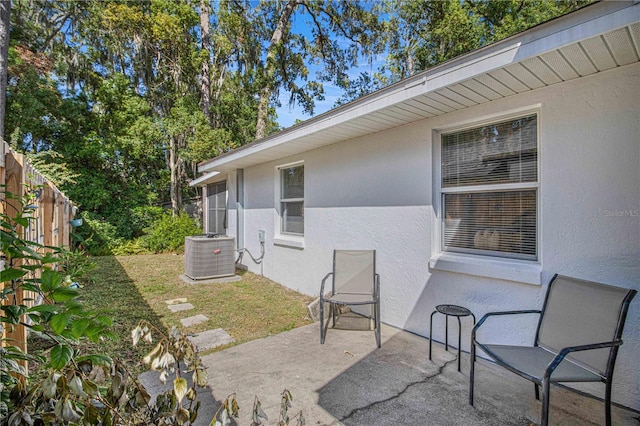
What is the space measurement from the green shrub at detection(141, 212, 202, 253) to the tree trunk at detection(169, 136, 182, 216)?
4.67 ft

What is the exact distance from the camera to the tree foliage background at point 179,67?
11.0 metres

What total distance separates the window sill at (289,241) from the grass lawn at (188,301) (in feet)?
2.75

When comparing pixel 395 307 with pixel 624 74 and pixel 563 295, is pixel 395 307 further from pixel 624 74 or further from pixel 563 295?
pixel 624 74

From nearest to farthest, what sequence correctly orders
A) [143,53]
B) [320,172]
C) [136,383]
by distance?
[136,383], [320,172], [143,53]

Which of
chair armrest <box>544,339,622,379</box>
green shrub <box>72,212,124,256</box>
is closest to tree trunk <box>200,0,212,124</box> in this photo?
green shrub <box>72,212,124,256</box>

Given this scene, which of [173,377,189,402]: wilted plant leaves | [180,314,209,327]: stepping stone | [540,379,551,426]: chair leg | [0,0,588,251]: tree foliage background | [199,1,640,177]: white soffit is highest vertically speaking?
[0,0,588,251]: tree foliage background

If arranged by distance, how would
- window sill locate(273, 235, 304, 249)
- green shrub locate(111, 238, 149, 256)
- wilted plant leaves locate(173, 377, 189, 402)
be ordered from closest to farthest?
wilted plant leaves locate(173, 377, 189, 402)
window sill locate(273, 235, 304, 249)
green shrub locate(111, 238, 149, 256)

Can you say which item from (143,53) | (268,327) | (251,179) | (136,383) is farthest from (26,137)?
(136,383)

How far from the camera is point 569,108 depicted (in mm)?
2719

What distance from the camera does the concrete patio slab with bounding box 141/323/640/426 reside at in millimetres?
2357

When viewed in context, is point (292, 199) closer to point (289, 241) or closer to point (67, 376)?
point (289, 241)

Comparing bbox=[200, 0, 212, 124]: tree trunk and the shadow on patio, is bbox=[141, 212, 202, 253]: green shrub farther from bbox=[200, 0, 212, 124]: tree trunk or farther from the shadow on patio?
the shadow on patio

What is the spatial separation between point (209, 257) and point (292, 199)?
2124 mm

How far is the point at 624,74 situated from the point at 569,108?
1.25 feet
